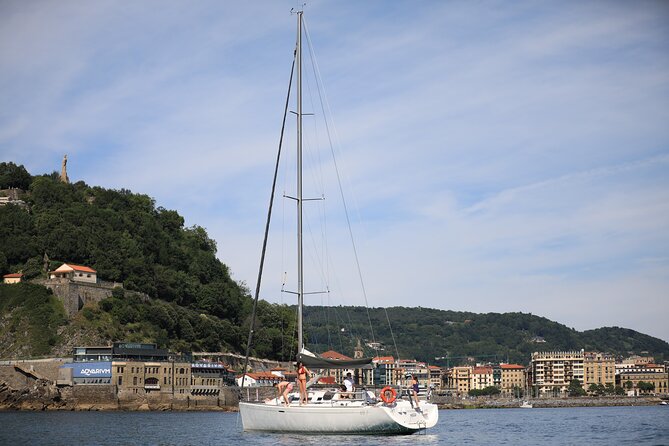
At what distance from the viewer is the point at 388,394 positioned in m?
40.2

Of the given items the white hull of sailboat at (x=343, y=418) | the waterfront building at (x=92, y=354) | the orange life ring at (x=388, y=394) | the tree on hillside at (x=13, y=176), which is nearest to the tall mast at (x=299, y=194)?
the white hull of sailboat at (x=343, y=418)

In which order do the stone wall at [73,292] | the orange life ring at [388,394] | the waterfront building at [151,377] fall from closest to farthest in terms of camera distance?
the orange life ring at [388,394]
the waterfront building at [151,377]
the stone wall at [73,292]

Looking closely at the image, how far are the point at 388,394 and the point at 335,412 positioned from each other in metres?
2.84

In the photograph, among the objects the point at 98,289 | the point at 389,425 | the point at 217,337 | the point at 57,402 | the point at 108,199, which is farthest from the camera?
the point at 108,199

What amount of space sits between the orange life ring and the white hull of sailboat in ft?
1.19

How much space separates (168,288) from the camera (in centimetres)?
13488

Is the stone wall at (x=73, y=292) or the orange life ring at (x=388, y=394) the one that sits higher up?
the stone wall at (x=73, y=292)

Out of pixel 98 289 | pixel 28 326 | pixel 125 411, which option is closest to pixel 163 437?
pixel 125 411

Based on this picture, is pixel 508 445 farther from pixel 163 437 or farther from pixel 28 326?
pixel 28 326

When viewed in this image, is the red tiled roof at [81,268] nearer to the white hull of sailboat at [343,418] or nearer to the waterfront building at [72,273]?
the waterfront building at [72,273]

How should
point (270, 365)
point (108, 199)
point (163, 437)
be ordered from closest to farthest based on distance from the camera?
point (163, 437) < point (270, 365) < point (108, 199)

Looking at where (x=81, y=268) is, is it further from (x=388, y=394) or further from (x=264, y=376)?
(x=388, y=394)

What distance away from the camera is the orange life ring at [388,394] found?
130 ft

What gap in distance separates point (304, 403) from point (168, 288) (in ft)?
321
